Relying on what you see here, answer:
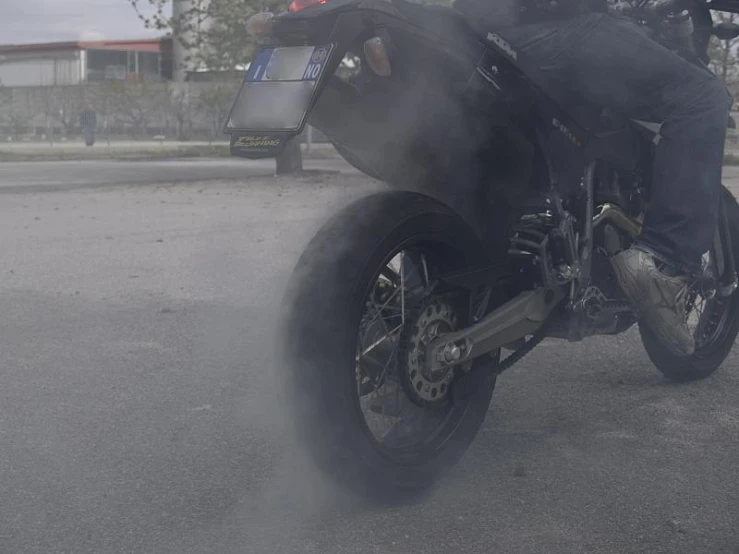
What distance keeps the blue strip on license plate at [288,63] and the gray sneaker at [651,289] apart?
4.07 feet

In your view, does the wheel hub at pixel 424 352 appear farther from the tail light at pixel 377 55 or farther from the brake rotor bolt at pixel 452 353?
the tail light at pixel 377 55

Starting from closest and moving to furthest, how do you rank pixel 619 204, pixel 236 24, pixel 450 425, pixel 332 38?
pixel 332 38 → pixel 450 425 → pixel 619 204 → pixel 236 24

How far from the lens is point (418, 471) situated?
3.50 metres

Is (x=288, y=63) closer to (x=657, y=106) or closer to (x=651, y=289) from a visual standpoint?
(x=657, y=106)

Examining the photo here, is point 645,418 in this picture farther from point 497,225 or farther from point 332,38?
point 332,38

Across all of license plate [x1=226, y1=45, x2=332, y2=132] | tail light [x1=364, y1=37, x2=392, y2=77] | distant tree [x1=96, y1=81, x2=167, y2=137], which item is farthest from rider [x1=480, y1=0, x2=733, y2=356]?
distant tree [x1=96, y1=81, x2=167, y2=137]

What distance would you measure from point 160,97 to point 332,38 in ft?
169

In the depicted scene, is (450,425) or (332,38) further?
(450,425)

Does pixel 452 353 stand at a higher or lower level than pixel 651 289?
lower

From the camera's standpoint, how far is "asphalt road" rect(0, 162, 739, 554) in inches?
127

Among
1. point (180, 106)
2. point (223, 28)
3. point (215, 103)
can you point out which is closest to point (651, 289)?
point (223, 28)

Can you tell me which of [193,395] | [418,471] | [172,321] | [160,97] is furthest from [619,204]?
[160,97]

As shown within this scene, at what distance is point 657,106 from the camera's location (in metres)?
3.83

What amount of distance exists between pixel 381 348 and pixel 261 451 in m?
0.68
